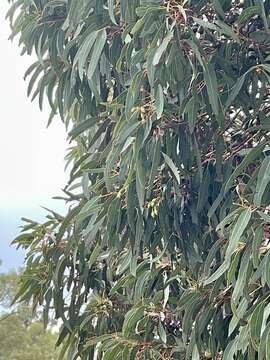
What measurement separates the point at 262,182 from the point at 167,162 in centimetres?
23

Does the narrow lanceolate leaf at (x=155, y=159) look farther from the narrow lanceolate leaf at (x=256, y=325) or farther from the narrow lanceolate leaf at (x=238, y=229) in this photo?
the narrow lanceolate leaf at (x=256, y=325)

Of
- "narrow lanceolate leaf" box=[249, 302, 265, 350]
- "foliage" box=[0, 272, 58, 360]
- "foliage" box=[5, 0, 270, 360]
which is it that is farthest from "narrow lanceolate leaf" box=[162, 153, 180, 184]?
"foliage" box=[0, 272, 58, 360]

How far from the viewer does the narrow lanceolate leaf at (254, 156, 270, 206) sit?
116cm

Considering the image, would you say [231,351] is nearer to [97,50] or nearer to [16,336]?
[97,50]

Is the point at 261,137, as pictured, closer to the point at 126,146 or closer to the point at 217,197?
the point at 217,197

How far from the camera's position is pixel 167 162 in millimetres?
1316

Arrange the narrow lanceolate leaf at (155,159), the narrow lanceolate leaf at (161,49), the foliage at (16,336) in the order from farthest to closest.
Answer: the foliage at (16,336), the narrow lanceolate leaf at (155,159), the narrow lanceolate leaf at (161,49)

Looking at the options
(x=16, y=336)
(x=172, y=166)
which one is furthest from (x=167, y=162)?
(x=16, y=336)

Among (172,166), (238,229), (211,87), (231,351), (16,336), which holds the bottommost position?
(16,336)

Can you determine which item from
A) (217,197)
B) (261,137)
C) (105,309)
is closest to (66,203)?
(105,309)

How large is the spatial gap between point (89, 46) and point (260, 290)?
62 cm

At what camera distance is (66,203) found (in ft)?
→ 5.89

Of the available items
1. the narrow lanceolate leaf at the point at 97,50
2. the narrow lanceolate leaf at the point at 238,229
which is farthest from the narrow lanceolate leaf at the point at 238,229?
the narrow lanceolate leaf at the point at 97,50

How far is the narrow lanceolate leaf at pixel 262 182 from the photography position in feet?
3.82
